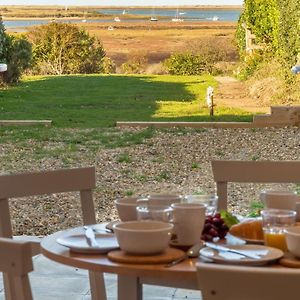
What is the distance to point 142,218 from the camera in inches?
75.5

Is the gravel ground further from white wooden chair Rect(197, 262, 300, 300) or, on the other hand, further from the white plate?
white wooden chair Rect(197, 262, 300, 300)

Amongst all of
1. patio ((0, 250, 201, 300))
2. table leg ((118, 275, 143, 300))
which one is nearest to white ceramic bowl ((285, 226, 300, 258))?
table leg ((118, 275, 143, 300))

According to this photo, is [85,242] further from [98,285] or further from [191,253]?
[98,285]

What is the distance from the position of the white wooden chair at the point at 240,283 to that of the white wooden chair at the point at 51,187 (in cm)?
112

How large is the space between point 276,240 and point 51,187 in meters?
0.91

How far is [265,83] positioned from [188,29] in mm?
4583

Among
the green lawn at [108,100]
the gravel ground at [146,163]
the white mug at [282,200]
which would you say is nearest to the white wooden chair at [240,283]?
the white mug at [282,200]

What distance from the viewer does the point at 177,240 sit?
74.8 inches

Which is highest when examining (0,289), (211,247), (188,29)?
(188,29)

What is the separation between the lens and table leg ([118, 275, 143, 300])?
2.32 m

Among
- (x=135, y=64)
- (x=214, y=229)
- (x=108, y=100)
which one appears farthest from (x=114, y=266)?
(x=135, y=64)

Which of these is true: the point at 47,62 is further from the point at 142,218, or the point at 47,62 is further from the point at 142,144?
the point at 142,218

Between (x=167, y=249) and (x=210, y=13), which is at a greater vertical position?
(x=210, y=13)

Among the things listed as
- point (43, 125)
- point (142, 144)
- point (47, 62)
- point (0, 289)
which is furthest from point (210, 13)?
point (0, 289)
